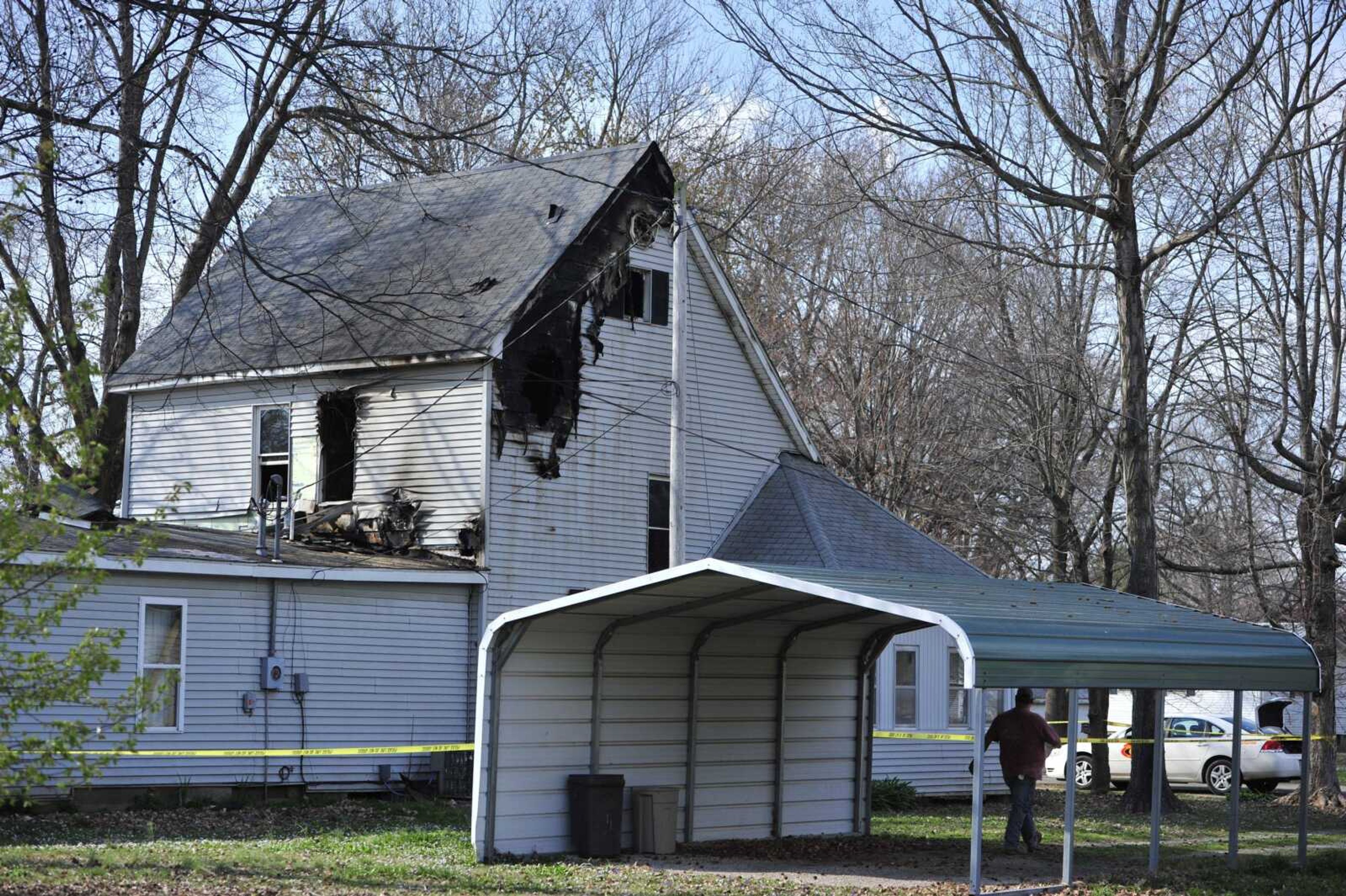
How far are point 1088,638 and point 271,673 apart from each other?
12407 mm

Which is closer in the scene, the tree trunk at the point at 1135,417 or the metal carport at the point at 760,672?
the metal carport at the point at 760,672

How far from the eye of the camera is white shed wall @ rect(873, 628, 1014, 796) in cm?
2923

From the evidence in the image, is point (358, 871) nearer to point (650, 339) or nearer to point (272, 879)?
point (272, 879)

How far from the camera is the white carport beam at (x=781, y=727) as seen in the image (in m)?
19.6

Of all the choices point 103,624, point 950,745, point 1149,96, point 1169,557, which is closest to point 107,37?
point 103,624

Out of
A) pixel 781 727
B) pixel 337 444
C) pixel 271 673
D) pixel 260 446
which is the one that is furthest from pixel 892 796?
pixel 260 446

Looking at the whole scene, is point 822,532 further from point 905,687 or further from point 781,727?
point 781,727

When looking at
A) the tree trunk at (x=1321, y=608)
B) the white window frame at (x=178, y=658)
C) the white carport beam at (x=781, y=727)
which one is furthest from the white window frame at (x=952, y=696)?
the white window frame at (x=178, y=658)

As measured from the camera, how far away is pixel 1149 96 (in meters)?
22.5

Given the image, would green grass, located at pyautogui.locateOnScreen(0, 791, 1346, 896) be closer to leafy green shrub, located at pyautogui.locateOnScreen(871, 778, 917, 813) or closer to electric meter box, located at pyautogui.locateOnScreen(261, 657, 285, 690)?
electric meter box, located at pyautogui.locateOnScreen(261, 657, 285, 690)

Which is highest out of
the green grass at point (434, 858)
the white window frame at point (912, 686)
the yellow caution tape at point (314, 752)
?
the white window frame at point (912, 686)

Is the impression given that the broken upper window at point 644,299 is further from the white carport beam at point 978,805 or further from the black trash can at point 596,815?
the white carport beam at point 978,805

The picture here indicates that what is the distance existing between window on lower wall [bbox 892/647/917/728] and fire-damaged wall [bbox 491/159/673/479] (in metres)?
7.50

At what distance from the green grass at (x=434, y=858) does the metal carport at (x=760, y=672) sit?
2.27ft
